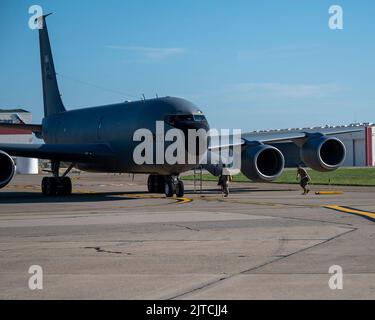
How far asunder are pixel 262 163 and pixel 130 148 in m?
6.39

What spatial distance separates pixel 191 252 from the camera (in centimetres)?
1231

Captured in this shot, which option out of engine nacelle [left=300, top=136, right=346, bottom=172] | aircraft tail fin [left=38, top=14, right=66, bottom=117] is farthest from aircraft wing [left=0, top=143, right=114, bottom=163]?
engine nacelle [left=300, top=136, right=346, bottom=172]

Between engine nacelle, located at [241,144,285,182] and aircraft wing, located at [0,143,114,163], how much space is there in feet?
19.1

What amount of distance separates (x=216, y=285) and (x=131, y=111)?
22204 mm

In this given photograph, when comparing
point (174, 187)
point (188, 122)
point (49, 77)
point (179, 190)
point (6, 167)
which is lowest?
point (179, 190)

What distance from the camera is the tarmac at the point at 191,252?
8.94 metres

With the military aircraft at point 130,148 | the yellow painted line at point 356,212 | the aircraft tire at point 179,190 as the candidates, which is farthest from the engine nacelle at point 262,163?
the yellow painted line at point 356,212

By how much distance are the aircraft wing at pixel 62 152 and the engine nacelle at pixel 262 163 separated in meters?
5.81

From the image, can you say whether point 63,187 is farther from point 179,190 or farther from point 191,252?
point 191,252

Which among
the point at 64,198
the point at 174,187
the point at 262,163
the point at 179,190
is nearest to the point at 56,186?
the point at 64,198

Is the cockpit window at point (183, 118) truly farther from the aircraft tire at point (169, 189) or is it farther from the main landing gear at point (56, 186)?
the main landing gear at point (56, 186)
